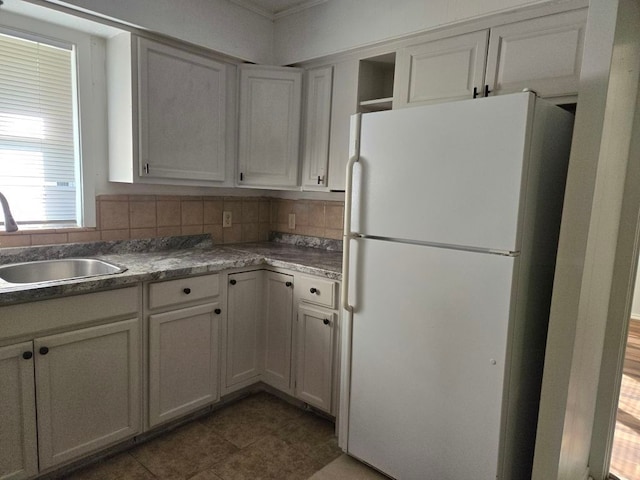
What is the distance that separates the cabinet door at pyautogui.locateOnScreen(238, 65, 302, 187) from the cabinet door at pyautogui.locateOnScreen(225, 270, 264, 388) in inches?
26.3

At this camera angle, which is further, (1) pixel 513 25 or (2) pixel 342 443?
(2) pixel 342 443

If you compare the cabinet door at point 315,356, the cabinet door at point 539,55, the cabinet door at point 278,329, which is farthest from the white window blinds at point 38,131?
the cabinet door at point 539,55

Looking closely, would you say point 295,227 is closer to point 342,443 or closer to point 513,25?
point 342,443

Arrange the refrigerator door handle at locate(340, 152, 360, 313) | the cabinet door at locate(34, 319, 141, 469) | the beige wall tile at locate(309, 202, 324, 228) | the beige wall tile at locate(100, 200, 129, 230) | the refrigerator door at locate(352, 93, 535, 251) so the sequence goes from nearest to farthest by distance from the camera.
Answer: the refrigerator door at locate(352, 93, 535, 251)
the cabinet door at locate(34, 319, 141, 469)
the refrigerator door handle at locate(340, 152, 360, 313)
the beige wall tile at locate(100, 200, 129, 230)
the beige wall tile at locate(309, 202, 324, 228)

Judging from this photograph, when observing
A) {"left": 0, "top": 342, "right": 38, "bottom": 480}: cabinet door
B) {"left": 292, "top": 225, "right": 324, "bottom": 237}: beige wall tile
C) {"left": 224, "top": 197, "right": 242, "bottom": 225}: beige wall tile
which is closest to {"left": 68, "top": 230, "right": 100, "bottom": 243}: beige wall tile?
{"left": 0, "top": 342, "right": 38, "bottom": 480}: cabinet door

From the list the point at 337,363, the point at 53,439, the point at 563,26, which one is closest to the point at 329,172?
the point at 337,363

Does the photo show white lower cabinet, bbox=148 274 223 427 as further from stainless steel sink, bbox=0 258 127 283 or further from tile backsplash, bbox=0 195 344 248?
tile backsplash, bbox=0 195 344 248

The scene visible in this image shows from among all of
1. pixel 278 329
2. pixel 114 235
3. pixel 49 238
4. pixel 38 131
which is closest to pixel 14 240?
pixel 49 238

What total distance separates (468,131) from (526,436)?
45.9 inches

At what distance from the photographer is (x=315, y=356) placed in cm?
218

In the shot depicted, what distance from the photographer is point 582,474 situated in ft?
6.03

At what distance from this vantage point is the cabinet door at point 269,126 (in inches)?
99.3

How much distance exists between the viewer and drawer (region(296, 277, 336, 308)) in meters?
2.07

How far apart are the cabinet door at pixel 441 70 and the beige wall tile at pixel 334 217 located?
2.71 ft
